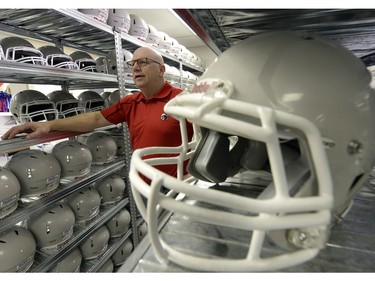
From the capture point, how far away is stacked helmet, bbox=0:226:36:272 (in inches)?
46.8

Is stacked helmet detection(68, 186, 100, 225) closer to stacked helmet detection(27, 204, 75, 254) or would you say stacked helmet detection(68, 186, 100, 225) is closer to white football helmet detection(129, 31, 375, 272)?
stacked helmet detection(27, 204, 75, 254)

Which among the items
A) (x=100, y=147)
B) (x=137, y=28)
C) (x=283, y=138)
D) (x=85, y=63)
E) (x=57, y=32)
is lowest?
(x=100, y=147)

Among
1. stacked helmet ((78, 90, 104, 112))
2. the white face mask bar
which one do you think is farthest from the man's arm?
the white face mask bar

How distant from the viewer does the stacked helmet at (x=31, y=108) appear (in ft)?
4.91

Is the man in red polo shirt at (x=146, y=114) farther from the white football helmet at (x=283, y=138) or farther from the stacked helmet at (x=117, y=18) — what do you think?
the white football helmet at (x=283, y=138)

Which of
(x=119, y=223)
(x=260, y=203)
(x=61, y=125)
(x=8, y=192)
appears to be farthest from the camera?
(x=119, y=223)

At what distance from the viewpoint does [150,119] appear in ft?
5.43

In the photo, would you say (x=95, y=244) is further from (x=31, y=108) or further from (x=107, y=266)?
(x=31, y=108)

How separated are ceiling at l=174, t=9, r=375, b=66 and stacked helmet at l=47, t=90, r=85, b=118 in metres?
1.11

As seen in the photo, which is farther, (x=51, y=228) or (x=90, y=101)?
(x=90, y=101)

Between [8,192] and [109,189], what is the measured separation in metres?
A: 0.87

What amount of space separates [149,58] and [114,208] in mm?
1194

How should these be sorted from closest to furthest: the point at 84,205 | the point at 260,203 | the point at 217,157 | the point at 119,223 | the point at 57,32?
the point at 260,203 → the point at 217,157 → the point at 84,205 → the point at 57,32 → the point at 119,223

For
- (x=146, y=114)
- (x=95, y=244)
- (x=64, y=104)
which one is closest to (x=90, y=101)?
(x=64, y=104)
